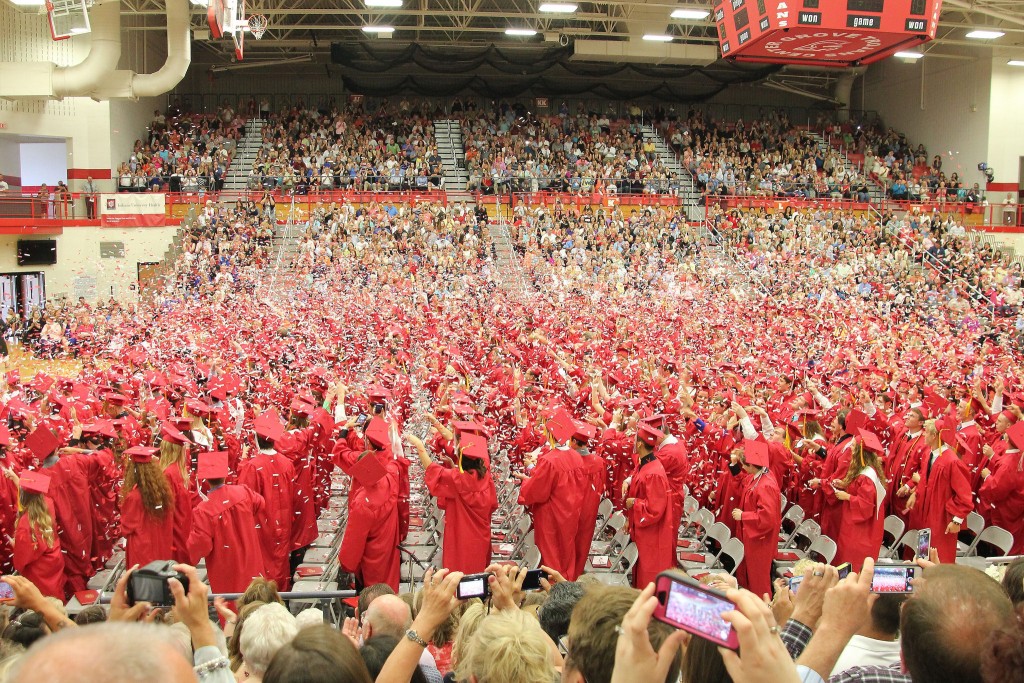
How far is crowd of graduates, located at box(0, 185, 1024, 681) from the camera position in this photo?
6520mm

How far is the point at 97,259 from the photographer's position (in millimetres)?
24078

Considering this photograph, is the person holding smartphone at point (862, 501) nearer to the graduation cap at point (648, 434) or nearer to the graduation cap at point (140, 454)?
the graduation cap at point (648, 434)

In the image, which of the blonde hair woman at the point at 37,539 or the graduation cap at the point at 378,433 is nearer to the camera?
the blonde hair woman at the point at 37,539

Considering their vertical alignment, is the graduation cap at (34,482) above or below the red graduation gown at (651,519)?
above

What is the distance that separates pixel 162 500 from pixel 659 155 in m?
27.7

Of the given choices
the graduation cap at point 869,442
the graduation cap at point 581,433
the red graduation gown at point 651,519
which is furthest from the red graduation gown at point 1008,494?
the graduation cap at point 581,433

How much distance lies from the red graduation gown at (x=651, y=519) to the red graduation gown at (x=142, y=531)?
3336 mm

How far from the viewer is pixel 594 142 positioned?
3141 cm

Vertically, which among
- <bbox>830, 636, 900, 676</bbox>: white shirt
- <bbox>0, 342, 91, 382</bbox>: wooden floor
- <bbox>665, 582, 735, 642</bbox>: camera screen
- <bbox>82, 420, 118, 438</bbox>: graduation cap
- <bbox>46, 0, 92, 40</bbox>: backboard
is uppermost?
<bbox>46, 0, 92, 40</bbox>: backboard

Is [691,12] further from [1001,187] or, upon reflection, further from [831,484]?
[831,484]

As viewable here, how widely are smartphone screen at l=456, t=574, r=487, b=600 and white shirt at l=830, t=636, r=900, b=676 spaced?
3.52 feet

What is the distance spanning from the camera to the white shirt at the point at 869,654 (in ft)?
8.75

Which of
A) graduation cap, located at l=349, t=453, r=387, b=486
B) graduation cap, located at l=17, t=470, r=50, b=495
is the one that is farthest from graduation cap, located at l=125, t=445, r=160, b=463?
graduation cap, located at l=349, t=453, r=387, b=486

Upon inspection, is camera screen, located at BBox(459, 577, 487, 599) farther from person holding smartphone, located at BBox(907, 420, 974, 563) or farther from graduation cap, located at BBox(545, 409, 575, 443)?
person holding smartphone, located at BBox(907, 420, 974, 563)
